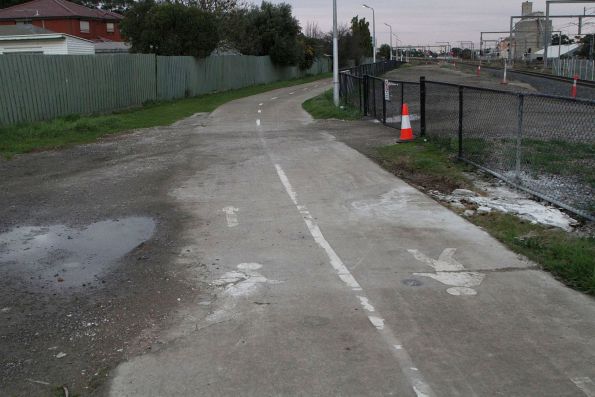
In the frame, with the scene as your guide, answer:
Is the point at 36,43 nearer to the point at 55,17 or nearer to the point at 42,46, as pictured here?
the point at 42,46

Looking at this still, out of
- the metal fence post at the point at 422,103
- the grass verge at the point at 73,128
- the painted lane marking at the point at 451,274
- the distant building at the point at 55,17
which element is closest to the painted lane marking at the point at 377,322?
the painted lane marking at the point at 451,274

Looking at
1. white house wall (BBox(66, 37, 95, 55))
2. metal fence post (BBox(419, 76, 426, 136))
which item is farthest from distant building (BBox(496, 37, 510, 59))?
metal fence post (BBox(419, 76, 426, 136))

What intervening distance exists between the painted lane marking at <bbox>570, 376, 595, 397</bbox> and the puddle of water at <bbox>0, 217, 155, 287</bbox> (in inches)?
167

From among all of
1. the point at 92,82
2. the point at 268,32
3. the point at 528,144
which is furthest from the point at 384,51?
the point at 528,144

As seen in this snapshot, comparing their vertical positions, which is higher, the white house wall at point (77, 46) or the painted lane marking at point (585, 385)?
the white house wall at point (77, 46)

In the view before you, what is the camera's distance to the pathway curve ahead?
393cm

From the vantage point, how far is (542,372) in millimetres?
3992

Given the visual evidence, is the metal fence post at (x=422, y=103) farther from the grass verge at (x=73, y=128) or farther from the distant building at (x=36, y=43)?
the distant building at (x=36, y=43)

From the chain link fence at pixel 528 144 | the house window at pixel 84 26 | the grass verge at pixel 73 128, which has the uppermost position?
the house window at pixel 84 26

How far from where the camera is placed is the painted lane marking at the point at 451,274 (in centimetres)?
550

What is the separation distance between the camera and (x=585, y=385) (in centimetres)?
382

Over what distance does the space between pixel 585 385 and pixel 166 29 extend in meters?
34.0

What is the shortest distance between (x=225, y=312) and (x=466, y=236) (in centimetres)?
333

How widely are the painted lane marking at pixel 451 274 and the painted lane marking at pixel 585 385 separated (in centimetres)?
153
